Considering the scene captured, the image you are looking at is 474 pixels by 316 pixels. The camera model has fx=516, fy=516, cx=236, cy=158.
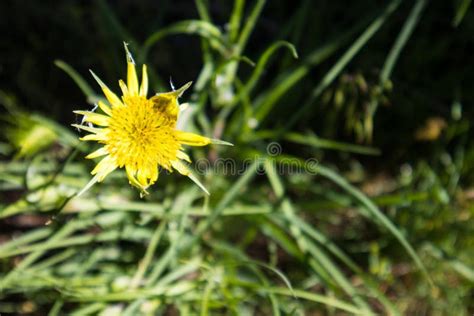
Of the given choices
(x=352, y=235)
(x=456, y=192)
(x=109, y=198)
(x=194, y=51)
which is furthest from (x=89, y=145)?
(x=456, y=192)

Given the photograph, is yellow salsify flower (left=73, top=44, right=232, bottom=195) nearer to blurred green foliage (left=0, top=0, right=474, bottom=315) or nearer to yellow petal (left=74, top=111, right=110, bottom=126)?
yellow petal (left=74, top=111, right=110, bottom=126)

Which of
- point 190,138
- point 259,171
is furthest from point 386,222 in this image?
point 259,171

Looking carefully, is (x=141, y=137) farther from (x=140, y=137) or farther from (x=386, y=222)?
(x=386, y=222)

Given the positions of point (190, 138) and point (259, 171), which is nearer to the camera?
point (190, 138)

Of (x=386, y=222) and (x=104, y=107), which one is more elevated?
(x=104, y=107)

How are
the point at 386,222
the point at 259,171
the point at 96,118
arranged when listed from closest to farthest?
the point at 96,118 < the point at 386,222 < the point at 259,171

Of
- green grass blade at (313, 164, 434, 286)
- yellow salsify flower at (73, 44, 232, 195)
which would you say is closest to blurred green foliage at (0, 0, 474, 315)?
green grass blade at (313, 164, 434, 286)

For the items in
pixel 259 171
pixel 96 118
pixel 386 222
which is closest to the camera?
pixel 96 118
